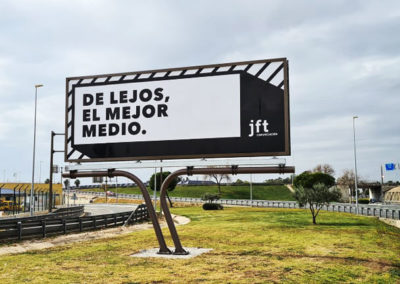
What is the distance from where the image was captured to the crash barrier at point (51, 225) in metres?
21.1

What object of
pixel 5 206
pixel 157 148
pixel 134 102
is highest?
pixel 134 102

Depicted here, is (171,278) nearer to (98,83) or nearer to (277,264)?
(277,264)

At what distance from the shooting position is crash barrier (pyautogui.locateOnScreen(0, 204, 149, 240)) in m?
21.1

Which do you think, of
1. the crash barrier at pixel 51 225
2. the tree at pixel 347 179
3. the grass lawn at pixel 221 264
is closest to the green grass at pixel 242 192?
the tree at pixel 347 179

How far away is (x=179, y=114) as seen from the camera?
15367 mm

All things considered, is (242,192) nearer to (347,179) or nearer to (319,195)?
(347,179)

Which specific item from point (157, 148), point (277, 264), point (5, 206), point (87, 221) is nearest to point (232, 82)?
point (157, 148)

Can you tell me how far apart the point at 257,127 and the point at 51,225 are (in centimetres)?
A: 1617

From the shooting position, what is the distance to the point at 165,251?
16.2 m

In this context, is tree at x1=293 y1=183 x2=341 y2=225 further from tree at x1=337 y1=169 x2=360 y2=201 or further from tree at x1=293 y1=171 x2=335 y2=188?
tree at x1=337 y1=169 x2=360 y2=201

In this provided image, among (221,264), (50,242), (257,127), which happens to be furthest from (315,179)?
(221,264)

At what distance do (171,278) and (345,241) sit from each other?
13.5m

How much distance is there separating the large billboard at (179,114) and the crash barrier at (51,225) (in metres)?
7.51

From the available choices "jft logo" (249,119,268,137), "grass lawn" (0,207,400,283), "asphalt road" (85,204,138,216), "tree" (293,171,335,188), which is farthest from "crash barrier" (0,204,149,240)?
"tree" (293,171,335,188)
